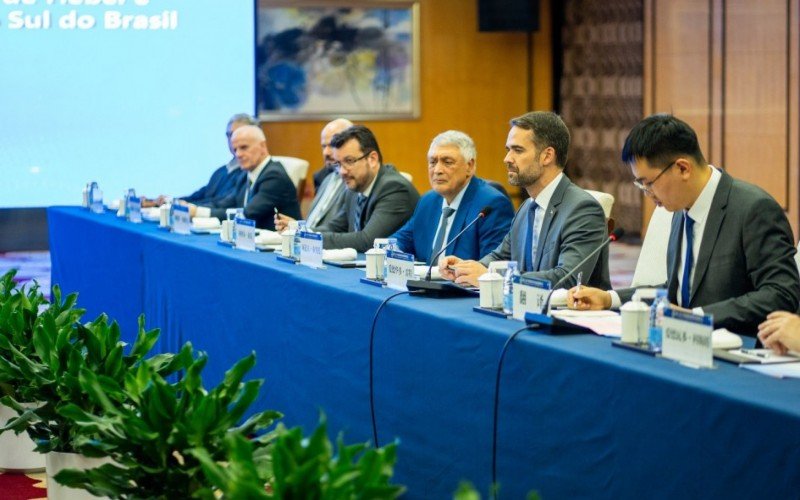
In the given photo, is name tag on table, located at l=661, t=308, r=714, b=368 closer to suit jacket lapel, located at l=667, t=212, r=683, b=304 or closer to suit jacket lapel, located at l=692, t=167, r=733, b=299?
suit jacket lapel, located at l=692, t=167, r=733, b=299

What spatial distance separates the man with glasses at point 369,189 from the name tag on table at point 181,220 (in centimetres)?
65

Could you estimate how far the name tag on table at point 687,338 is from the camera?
7.66 ft

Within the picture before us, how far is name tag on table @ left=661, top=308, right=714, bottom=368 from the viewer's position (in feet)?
7.66

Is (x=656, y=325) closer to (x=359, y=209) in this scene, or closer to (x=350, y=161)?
(x=350, y=161)

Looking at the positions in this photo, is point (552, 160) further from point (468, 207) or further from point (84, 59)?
point (84, 59)

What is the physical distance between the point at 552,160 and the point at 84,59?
6553 millimetres

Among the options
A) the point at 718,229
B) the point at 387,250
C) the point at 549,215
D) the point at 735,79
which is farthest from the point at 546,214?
the point at 735,79

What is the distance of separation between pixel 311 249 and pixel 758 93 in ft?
19.5

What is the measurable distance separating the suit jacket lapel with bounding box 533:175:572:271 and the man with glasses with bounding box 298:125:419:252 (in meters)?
1.46

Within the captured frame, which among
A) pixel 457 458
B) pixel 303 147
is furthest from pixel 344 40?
pixel 457 458

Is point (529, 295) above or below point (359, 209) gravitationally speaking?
below

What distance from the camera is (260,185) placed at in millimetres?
6465

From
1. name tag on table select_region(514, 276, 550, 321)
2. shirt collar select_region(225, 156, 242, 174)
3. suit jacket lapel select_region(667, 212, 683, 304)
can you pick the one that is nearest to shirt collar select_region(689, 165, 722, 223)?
suit jacket lapel select_region(667, 212, 683, 304)

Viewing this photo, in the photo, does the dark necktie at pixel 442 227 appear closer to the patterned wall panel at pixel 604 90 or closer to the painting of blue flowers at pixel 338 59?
the patterned wall panel at pixel 604 90
